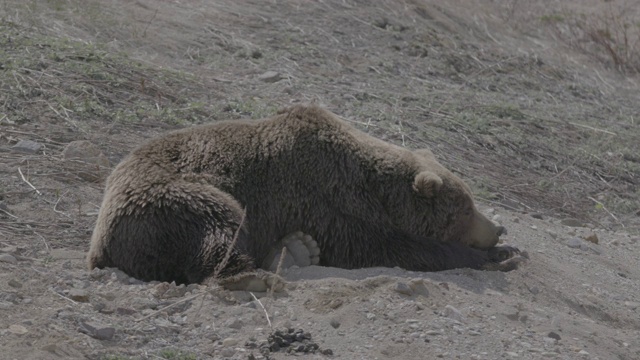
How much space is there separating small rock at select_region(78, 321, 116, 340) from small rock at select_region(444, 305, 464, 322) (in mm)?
1831

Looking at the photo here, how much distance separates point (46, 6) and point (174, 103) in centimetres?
263

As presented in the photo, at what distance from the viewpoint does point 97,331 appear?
5.13 metres

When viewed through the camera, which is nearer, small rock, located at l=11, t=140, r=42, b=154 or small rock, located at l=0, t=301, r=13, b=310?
small rock, located at l=0, t=301, r=13, b=310

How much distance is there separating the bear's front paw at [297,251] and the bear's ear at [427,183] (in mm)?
806

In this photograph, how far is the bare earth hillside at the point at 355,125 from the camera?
546cm

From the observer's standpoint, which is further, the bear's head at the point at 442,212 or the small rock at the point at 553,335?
the bear's head at the point at 442,212

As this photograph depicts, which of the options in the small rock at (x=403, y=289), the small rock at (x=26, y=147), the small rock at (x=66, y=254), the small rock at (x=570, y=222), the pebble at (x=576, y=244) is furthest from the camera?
the small rock at (x=570, y=222)

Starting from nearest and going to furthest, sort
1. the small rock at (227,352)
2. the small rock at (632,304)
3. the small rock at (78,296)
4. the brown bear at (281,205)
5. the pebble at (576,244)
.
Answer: the small rock at (227,352), the small rock at (78,296), the brown bear at (281,205), the small rock at (632,304), the pebble at (576,244)

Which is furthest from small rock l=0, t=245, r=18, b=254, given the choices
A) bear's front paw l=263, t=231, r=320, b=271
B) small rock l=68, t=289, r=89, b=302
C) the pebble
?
the pebble

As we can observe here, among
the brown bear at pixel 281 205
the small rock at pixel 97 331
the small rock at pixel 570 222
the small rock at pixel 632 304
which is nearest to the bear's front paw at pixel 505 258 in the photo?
the brown bear at pixel 281 205

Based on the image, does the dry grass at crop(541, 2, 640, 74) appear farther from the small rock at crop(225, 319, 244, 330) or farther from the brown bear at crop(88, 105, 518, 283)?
the small rock at crop(225, 319, 244, 330)

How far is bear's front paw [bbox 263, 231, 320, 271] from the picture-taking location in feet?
22.0

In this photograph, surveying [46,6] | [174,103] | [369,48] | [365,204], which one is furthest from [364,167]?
[369,48]

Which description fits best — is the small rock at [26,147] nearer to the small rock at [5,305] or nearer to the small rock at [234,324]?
the small rock at [5,305]
